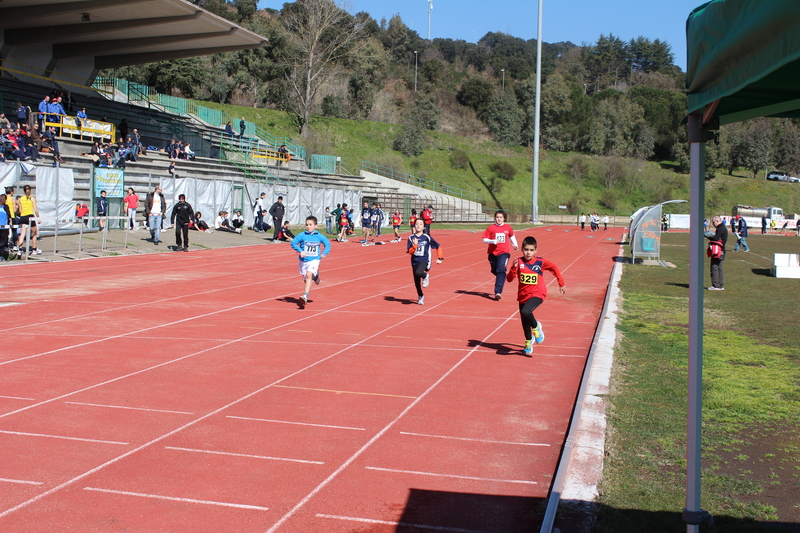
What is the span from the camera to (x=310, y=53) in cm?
7100

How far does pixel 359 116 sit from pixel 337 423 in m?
81.0

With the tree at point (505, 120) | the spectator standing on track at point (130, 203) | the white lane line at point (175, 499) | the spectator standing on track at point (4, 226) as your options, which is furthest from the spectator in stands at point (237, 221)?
the tree at point (505, 120)

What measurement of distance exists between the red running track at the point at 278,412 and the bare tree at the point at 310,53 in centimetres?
6000

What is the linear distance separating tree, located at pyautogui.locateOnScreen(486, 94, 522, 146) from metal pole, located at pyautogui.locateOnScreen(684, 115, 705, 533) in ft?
296

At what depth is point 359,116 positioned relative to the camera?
85.4m

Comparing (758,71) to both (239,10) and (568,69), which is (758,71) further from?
(568,69)

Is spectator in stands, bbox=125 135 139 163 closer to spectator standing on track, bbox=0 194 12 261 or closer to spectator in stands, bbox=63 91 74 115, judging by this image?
spectator in stands, bbox=63 91 74 115

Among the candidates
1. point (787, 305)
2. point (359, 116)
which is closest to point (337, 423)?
point (787, 305)

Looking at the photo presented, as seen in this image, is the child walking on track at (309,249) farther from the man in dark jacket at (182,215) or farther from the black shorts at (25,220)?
the man in dark jacket at (182,215)

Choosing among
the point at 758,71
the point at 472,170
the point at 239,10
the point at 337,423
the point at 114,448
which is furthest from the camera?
the point at 239,10

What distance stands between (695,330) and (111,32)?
42.8m

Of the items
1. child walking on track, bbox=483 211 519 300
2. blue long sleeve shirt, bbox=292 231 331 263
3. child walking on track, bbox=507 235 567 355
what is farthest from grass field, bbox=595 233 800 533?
blue long sleeve shirt, bbox=292 231 331 263

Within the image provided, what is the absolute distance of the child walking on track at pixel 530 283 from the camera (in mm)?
9648

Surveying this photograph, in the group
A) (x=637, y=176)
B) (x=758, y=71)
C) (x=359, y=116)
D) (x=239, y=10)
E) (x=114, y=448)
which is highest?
(x=239, y=10)
